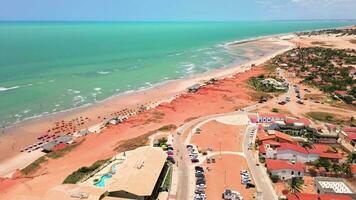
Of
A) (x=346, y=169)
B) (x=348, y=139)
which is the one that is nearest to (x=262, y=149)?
(x=346, y=169)

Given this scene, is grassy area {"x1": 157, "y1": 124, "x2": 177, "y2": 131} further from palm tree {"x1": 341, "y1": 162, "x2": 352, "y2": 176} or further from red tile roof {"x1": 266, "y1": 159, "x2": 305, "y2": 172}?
palm tree {"x1": 341, "y1": 162, "x2": 352, "y2": 176}

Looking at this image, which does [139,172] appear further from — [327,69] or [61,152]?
[327,69]

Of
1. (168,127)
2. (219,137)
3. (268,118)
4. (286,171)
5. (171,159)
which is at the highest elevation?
(268,118)

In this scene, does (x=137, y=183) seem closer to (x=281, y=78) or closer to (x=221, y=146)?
A: (x=221, y=146)

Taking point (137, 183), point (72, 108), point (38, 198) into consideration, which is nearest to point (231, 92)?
point (72, 108)

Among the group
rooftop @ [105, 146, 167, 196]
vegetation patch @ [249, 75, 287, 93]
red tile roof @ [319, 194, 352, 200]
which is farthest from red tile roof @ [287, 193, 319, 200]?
vegetation patch @ [249, 75, 287, 93]

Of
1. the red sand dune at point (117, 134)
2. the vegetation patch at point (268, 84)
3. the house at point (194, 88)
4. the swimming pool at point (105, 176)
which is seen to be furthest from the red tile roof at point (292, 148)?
the house at point (194, 88)

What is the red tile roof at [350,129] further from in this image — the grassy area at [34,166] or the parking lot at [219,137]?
the grassy area at [34,166]
